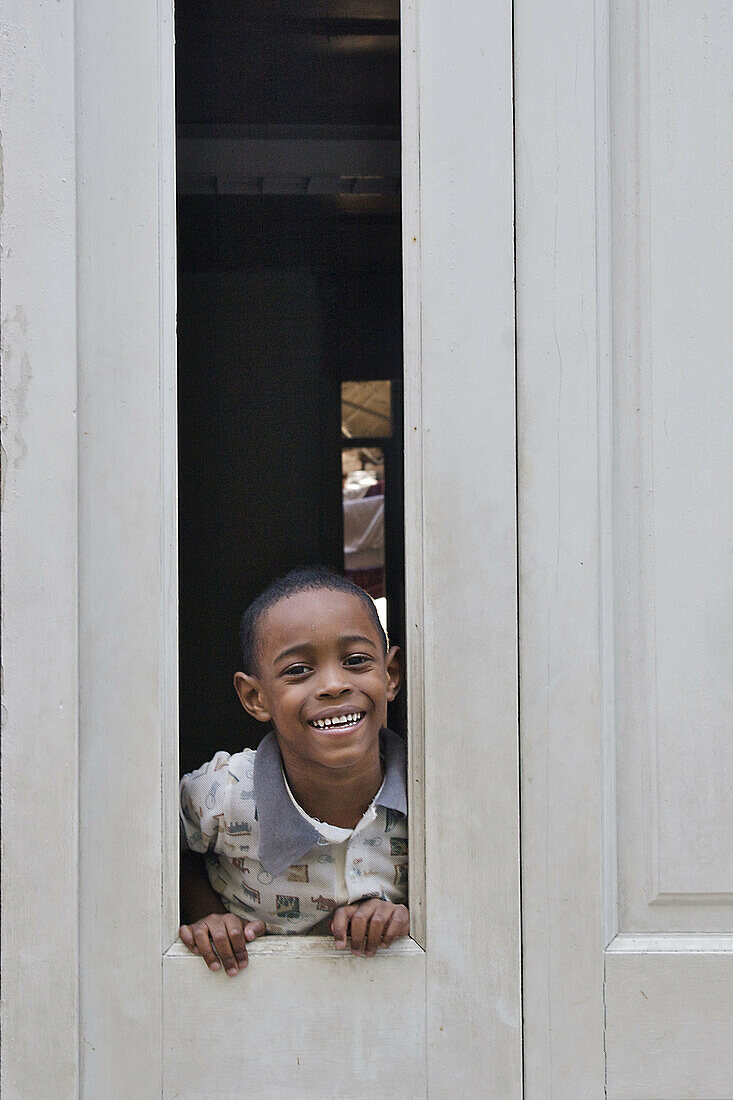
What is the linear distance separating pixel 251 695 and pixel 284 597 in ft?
0.42

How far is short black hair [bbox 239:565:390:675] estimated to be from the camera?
123cm

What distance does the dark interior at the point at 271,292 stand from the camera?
3.96ft

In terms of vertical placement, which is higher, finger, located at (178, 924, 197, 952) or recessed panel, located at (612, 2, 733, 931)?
recessed panel, located at (612, 2, 733, 931)

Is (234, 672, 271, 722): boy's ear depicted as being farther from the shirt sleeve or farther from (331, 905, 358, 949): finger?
(331, 905, 358, 949): finger

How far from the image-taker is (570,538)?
1.13m

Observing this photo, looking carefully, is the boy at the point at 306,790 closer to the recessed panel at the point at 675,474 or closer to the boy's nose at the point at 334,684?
the boy's nose at the point at 334,684

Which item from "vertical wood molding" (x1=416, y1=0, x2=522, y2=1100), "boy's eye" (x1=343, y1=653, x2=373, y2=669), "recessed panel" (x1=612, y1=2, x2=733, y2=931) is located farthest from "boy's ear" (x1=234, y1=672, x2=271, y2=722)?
"recessed panel" (x1=612, y1=2, x2=733, y2=931)

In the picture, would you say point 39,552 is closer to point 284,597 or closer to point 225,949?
point 284,597

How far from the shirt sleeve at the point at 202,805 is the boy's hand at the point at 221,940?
0.39 ft

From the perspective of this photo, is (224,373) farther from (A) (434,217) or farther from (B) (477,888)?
(B) (477,888)

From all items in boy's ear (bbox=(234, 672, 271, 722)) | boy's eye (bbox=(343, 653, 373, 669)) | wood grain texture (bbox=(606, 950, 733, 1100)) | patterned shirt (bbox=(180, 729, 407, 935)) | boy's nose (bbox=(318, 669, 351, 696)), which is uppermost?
boy's eye (bbox=(343, 653, 373, 669))

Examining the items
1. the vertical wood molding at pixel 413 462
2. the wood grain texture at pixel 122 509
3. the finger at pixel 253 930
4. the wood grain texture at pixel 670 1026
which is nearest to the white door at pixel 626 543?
the wood grain texture at pixel 670 1026

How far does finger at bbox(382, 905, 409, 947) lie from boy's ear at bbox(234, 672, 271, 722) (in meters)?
0.27

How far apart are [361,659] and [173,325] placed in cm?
44
